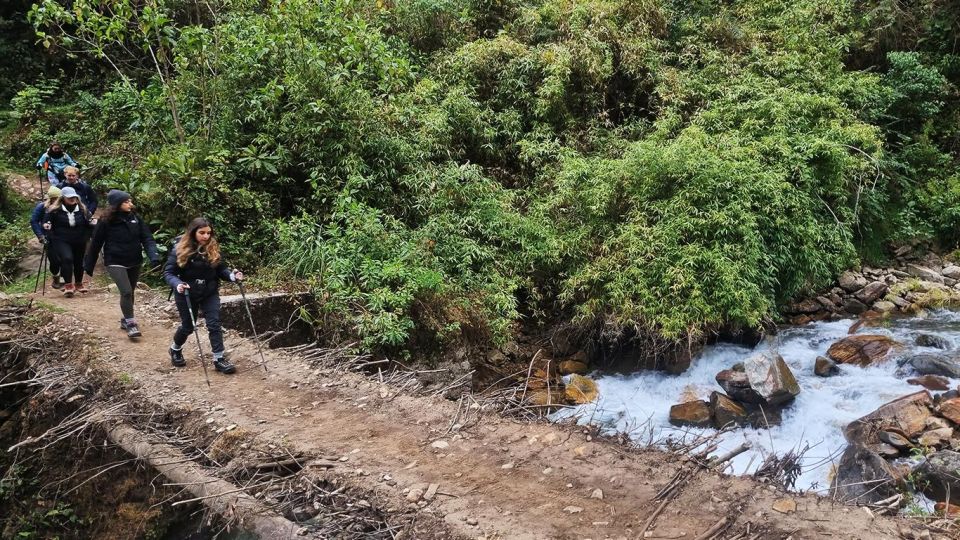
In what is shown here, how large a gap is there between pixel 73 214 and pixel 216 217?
2010mm

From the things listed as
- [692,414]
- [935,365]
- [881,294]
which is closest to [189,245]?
[692,414]

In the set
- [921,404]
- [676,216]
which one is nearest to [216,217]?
[676,216]

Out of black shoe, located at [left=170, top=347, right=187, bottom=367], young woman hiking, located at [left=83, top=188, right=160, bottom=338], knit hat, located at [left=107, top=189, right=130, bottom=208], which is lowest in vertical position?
black shoe, located at [left=170, top=347, right=187, bottom=367]

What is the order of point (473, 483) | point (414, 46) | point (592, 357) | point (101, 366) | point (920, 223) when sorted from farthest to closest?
point (414, 46) → point (920, 223) → point (592, 357) → point (101, 366) → point (473, 483)

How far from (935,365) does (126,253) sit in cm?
1184

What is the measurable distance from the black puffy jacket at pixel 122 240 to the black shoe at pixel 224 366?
5.14 feet

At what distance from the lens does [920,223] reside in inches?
516

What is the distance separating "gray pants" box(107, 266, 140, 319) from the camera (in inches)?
275

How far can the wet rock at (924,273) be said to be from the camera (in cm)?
1239

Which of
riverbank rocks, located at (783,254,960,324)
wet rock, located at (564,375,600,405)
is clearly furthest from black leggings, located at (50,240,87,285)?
riverbank rocks, located at (783,254,960,324)

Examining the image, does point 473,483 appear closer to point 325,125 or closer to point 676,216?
point 676,216

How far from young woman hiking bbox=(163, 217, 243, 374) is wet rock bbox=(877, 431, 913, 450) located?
823cm

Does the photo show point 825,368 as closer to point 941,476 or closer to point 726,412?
point 726,412

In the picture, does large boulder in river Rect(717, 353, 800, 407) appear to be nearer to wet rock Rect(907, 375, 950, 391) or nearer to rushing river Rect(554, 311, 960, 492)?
rushing river Rect(554, 311, 960, 492)
